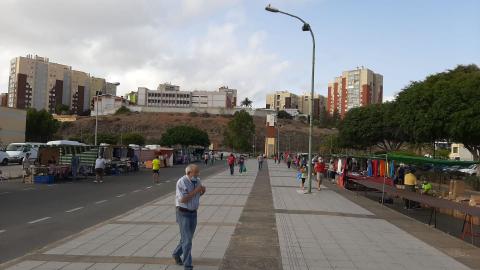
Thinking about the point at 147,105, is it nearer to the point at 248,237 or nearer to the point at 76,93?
the point at 76,93

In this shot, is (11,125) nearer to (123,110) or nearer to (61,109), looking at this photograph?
(61,109)

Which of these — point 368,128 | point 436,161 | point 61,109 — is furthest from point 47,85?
point 436,161

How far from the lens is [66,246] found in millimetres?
9195

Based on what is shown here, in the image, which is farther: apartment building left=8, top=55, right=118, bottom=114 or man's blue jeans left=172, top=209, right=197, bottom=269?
apartment building left=8, top=55, right=118, bottom=114

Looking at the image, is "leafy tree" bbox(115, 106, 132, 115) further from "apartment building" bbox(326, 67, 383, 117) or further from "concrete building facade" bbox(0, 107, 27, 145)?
"concrete building facade" bbox(0, 107, 27, 145)

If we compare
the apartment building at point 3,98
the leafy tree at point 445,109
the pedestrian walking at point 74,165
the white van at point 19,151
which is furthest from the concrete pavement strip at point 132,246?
the apartment building at point 3,98

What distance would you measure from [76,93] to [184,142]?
84880mm

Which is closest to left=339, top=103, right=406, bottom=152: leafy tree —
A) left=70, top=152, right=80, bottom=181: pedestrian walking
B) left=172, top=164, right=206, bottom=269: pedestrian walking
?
left=70, top=152, right=80, bottom=181: pedestrian walking

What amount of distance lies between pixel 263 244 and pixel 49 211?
8.04 meters

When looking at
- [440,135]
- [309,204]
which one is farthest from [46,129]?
[309,204]

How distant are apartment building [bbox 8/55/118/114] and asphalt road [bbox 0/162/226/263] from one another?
107406mm

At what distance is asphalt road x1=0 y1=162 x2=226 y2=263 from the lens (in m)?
10.3

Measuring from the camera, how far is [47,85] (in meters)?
151

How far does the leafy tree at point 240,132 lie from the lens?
118500 mm
